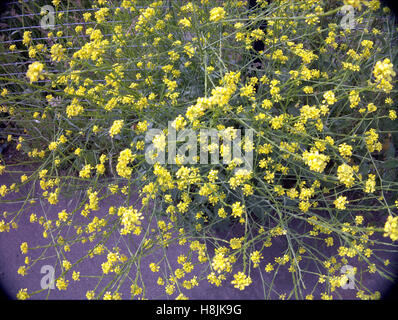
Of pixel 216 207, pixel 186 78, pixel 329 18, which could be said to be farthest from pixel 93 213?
pixel 329 18

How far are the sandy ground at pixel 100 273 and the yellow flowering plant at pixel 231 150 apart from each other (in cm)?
3

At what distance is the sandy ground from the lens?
1.91 metres

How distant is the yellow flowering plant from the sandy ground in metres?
0.03

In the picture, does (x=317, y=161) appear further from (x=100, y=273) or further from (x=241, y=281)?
(x=100, y=273)

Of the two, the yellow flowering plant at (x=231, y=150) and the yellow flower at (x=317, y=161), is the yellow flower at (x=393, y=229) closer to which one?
the yellow flowering plant at (x=231, y=150)

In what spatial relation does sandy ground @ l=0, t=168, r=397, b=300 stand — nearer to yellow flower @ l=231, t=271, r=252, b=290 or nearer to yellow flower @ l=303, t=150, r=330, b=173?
yellow flower @ l=231, t=271, r=252, b=290

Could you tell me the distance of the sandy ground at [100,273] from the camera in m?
1.91

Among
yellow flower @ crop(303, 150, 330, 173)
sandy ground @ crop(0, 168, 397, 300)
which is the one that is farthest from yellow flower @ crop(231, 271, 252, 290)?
yellow flower @ crop(303, 150, 330, 173)

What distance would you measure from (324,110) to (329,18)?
4.08ft

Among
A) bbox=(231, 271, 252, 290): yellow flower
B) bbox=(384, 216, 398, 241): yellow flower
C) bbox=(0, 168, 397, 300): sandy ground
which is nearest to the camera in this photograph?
bbox=(384, 216, 398, 241): yellow flower

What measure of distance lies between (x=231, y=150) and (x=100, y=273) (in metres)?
1.46

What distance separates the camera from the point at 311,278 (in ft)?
6.37

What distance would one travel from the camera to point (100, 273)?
2.12m

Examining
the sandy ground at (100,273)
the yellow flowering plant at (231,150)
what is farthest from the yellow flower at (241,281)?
the sandy ground at (100,273)
